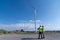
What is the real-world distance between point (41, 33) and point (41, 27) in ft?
2.55

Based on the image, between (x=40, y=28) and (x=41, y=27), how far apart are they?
181 mm

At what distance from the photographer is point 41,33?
21.3m

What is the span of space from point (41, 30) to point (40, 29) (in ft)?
0.72

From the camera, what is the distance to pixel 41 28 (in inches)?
834

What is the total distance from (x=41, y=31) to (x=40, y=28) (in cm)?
45

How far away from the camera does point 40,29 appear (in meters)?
21.2

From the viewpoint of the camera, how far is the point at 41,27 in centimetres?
2120

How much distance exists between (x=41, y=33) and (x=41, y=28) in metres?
0.66

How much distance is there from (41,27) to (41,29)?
0.85 feet

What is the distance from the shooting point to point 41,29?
2114 cm

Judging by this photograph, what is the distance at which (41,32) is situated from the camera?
2139 centimetres

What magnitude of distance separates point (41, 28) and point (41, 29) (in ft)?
0.42

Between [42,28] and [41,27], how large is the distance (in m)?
0.18

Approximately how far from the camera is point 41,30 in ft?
69.8
